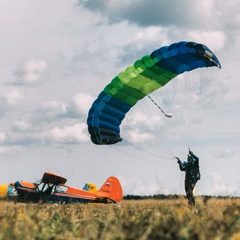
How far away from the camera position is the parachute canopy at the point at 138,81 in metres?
20.0

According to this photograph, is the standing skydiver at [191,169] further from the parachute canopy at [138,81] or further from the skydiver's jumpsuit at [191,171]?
the parachute canopy at [138,81]

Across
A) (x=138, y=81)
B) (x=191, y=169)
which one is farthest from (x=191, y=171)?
(x=138, y=81)

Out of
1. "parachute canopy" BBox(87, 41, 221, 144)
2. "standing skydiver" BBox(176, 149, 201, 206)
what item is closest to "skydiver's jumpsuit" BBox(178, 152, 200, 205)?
"standing skydiver" BBox(176, 149, 201, 206)

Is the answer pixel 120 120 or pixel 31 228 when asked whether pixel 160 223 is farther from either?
pixel 120 120

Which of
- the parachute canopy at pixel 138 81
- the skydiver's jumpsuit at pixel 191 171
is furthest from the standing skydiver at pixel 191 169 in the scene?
the parachute canopy at pixel 138 81

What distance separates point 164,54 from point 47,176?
35.9 feet

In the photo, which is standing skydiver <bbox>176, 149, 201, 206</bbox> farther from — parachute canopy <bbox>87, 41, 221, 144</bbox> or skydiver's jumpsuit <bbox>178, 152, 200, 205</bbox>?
parachute canopy <bbox>87, 41, 221, 144</bbox>

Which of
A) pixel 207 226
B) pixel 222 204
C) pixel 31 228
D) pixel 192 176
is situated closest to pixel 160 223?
pixel 207 226

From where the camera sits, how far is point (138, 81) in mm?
21734

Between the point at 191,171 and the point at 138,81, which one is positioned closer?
the point at 191,171

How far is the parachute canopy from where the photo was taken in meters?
20.0

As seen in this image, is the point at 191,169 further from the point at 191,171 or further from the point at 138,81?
the point at 138,81

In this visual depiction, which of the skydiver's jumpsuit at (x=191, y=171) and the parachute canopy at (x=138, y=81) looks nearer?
the skydiver's jumpsuit at (x=191, y=171)

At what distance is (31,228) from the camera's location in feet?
15.2
